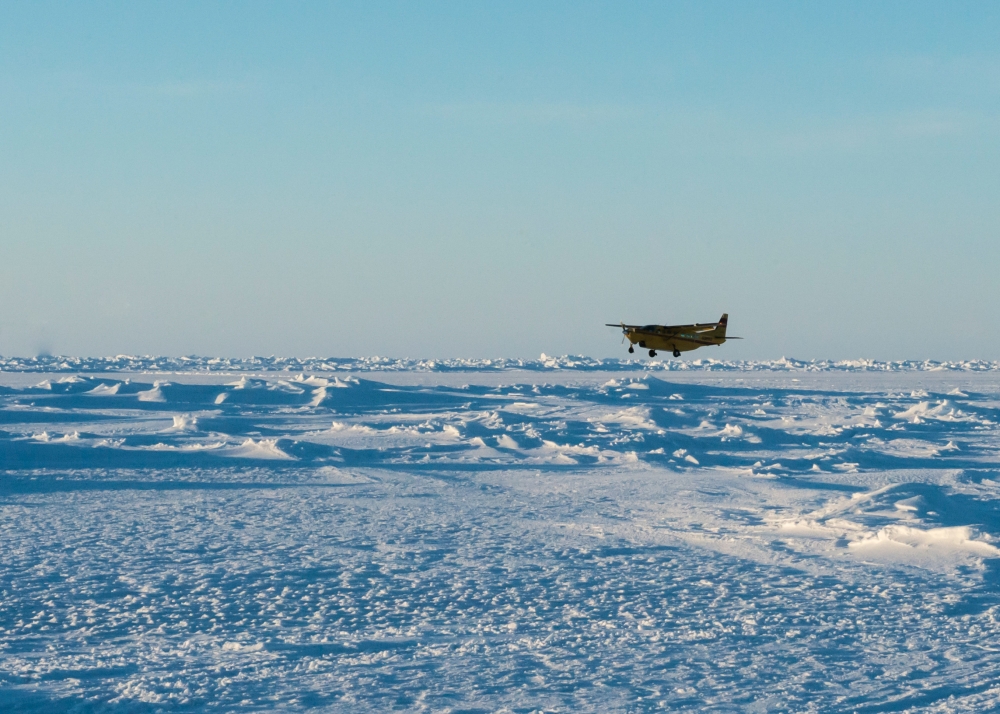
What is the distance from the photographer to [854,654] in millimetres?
15375

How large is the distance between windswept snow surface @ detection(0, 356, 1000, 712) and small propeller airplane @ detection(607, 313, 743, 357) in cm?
468

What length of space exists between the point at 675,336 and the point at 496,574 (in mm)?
6108

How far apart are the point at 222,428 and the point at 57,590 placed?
108 feet

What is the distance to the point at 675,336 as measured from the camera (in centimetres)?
2098

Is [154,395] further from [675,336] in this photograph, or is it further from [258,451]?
[675,336]

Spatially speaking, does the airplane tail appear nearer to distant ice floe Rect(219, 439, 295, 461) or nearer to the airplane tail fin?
the airplane tail fin

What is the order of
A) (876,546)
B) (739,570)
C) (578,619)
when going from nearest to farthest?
(578,619) < (739,570) < (876,546)

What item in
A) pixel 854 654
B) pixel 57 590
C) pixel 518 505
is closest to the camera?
pixel 854 654

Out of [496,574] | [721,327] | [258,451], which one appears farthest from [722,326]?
[258,451]

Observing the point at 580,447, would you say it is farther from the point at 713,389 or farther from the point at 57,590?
the point at 713,389

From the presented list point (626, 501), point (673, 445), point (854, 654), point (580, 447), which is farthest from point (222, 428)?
point (854, 654)

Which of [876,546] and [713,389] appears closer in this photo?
[876,546]

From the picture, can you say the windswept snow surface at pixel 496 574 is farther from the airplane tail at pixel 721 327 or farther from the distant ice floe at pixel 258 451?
the airplane tail at pixel 721 327

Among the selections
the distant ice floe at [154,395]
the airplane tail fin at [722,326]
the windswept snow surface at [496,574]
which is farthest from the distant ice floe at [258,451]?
the distant ice floe at [154,395]
